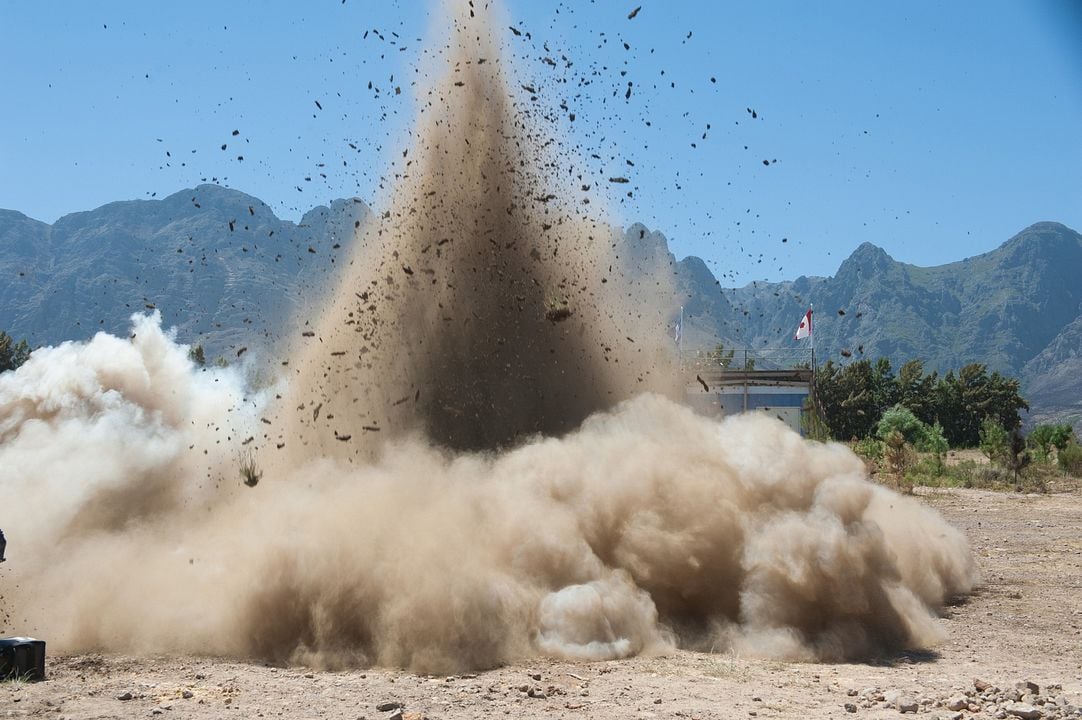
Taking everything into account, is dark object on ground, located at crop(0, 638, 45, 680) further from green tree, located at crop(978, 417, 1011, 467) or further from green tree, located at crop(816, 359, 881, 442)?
green tree, located at crop(816, 359, 881, 442)

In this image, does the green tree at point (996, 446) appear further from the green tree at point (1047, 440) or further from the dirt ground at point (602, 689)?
the dirt ground at point (602, 689)

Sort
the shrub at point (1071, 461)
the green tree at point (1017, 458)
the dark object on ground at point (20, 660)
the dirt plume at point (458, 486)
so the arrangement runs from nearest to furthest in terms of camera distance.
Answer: the dark object on ground at point (20, 660) → the dirt plume at point (458, 486) → the green tree at point (1017, 458) → the shrub at point (1071, 461)

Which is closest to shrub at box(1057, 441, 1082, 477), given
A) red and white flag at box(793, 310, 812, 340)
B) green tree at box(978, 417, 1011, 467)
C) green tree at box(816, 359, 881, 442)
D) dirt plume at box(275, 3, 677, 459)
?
green tree at box(978, 417, 1011, 467)

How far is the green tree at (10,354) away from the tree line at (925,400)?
51849 millimetres

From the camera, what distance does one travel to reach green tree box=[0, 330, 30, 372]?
62906mm

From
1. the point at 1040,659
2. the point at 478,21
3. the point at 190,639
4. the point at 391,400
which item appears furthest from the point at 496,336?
the point at 1040,659

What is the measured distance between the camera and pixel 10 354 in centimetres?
6506

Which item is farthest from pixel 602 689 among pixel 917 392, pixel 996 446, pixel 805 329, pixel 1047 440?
pixel 917 392

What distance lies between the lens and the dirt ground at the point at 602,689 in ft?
35.6

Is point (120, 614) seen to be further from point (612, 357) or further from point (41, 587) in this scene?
point (612, 357)

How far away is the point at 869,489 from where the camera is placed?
614 inches

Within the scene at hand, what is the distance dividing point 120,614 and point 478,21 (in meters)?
12.0

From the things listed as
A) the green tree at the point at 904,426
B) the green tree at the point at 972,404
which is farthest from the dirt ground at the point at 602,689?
the green tree at the point at 972,404

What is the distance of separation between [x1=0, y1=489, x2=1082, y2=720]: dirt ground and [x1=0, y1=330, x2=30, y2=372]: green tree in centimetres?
5444
